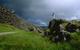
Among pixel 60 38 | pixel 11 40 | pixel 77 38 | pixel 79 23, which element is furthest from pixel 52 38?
pixel 79 23

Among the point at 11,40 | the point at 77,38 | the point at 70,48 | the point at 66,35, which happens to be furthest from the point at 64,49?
the point at 11,40

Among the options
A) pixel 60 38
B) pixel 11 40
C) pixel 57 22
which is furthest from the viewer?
pixel 57 22

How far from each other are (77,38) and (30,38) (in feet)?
50.6

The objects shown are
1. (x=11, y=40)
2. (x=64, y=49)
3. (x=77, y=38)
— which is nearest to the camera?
(x=64, y=49)

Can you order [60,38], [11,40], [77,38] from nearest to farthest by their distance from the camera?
[77,38] → [60,38] → [11,40]

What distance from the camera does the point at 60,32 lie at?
57.3m

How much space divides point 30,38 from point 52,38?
323 inches

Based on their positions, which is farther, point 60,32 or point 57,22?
point 57,22

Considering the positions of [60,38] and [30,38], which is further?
[30,38]

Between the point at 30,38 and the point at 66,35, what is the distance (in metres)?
11.4

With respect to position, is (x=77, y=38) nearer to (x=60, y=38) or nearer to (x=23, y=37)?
(x=60, y=38)

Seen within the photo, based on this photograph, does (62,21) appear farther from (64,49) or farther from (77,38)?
(64,49)

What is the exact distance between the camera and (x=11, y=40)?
195 feet

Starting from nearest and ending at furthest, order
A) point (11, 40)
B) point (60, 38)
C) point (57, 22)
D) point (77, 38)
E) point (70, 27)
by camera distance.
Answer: point (77, 38) → point (60, 38) → point (11, 40) → point (70, 27) → point (57, 22)
